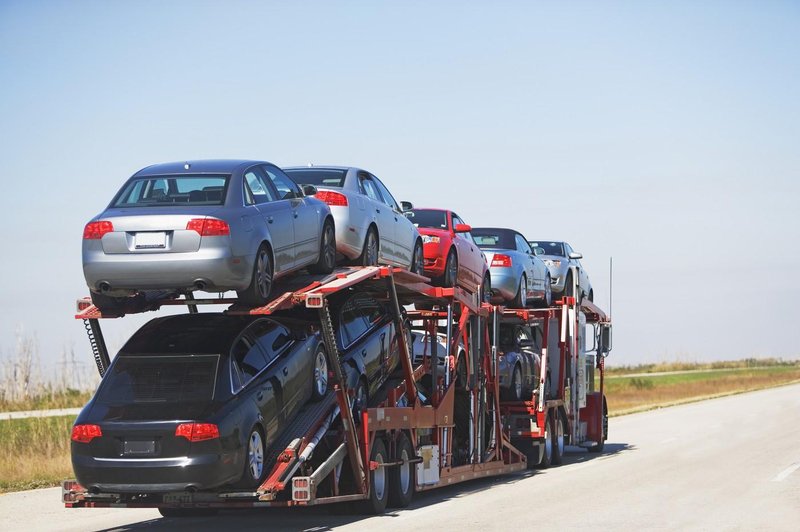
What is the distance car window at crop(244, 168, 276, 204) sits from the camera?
11.9m

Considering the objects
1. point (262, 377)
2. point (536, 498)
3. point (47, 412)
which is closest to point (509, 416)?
point (536, 498)

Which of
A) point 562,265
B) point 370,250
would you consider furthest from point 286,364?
point 562,265

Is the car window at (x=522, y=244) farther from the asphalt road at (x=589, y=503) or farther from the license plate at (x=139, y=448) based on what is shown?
the license plate at (x=139, y=448)

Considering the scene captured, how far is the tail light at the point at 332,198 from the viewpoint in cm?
1393

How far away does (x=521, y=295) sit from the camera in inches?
844

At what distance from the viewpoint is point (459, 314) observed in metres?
16.9

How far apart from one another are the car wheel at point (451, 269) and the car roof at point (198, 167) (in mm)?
6415

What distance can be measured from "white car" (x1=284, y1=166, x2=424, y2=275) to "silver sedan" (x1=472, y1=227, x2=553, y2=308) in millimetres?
4891

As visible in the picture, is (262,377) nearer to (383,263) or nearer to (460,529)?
(460,529)

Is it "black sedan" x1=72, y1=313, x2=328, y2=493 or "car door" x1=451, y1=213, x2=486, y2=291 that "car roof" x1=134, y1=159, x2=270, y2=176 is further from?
"car door" x1=451, y1=213, x2=486, y2=291

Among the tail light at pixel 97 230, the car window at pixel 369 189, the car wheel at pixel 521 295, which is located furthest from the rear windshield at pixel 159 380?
the car wheel at pixel 521 295

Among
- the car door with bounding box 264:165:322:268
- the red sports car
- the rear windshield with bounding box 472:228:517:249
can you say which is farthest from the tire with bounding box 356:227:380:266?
the rear windshield with bounding box 472:228:517:249

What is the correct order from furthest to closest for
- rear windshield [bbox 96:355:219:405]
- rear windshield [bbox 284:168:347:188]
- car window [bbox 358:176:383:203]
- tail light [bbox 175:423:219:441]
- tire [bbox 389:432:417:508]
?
car window [bbox 358:176:383:203]
rear windshield [bbox 284:168:347:188]
tire [bbox 389:432:417:508]
rear windshield [bbox 96:355:219:405]
tail light [bbox 175:423:219:441]

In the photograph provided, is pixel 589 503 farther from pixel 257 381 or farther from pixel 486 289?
pixel 486 289
